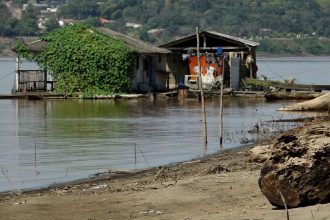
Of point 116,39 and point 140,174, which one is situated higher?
point 116,39

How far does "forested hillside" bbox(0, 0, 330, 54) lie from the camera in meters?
137

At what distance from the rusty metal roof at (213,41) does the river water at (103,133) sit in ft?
15.2

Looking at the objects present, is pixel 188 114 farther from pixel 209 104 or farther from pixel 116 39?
pixel 116 39

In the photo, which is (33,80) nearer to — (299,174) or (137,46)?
(137,46)

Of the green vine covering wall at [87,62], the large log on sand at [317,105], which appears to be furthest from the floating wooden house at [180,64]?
the large log on sand at [317,105]

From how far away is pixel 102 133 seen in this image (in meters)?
30.4

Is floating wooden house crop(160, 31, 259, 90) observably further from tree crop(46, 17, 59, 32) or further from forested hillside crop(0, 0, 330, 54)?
forested hillside crop(0, 0, 330, 54)

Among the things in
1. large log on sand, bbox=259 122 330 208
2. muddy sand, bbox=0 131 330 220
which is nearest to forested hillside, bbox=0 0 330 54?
muddy sand, bbox=0 131 330 220

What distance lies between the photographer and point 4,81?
3191 inches

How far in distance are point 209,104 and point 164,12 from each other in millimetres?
107911

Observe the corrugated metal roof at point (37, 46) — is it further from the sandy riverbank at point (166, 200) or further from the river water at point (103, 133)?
the sandy riverbank at point (166, 200)

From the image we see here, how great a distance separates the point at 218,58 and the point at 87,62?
682cm

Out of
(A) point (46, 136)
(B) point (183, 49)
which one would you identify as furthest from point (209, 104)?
(A) point (46, 136)

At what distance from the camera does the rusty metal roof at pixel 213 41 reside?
5116cm
